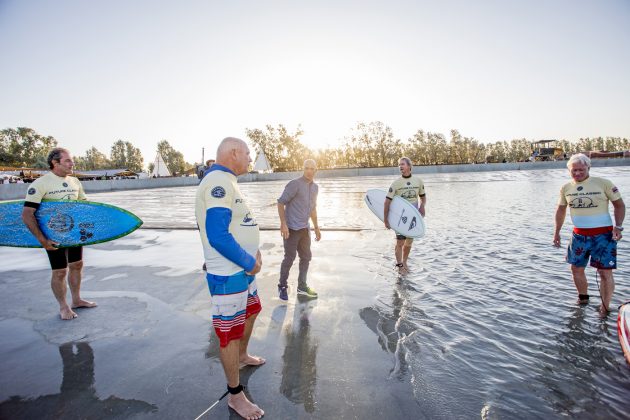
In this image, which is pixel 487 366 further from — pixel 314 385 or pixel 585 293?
pixel 585 293

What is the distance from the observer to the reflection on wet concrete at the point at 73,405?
101 inches

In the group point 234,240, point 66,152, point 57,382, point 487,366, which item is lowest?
point 487,366

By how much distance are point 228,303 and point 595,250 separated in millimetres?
4624

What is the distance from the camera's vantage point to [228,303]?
8.01ft

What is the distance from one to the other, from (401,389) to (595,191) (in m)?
3.66

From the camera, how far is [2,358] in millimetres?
3377

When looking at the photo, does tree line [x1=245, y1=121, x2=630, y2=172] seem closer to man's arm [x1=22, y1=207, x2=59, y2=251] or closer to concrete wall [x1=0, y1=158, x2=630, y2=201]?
concrete wall [x1=0, y1=158, x2=630, y2=201]

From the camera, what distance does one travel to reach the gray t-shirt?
4.82 metres

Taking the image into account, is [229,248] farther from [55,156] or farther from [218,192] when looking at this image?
[55,156]

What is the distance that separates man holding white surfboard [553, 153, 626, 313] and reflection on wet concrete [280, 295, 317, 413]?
3.71 metres

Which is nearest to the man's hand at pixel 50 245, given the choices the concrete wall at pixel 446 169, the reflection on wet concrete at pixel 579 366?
the reflection on wet concrete at pixel 579 366

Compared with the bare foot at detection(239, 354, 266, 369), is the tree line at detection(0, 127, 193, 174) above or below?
above

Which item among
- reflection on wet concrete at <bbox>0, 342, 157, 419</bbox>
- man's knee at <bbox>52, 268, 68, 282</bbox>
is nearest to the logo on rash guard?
reflection on wet concrete at <bbox>0, 342, 157, 419</bbox>

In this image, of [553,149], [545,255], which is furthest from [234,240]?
[553,149]
